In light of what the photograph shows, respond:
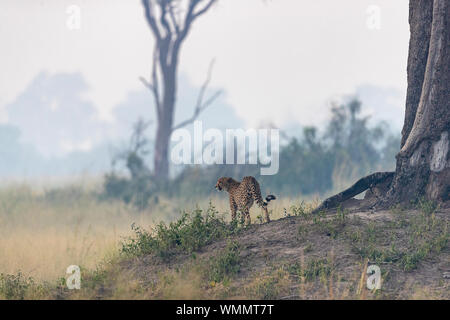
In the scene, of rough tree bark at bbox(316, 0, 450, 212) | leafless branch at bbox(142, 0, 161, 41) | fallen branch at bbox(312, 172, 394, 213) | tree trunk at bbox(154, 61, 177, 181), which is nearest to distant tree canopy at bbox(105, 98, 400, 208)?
tree trunk at bbox(154, 61, 177, 181)

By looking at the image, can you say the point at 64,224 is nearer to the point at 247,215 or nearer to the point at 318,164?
the point at 247,215

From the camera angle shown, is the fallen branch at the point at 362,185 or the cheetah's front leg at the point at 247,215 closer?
the cheetah's front leg at the point at 247,215

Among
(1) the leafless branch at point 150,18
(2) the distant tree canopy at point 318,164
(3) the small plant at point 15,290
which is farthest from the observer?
(1) the leafless branch at point 150,18

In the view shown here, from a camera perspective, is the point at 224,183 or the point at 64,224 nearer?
the point at 224,183

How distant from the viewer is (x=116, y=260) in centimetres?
1011

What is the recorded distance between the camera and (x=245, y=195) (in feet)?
33.5

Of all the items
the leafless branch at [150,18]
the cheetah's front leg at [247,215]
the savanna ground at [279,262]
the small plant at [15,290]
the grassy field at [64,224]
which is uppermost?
the leafless branch at [150,18]

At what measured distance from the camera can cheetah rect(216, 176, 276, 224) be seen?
10.1m

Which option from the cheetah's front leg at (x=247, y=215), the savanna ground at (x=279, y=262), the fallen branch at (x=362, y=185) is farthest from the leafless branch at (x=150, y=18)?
the cheetah's front leg at (x=247, y=215)

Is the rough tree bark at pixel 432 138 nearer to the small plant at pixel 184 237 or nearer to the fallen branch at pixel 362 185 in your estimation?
the fallen branch at pixel 362 185

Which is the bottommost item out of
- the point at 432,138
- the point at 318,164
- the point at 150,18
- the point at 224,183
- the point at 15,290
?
the point at 15,290

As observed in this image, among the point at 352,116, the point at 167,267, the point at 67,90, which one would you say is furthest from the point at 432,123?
the point at 67,90

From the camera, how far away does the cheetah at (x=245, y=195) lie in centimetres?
1013

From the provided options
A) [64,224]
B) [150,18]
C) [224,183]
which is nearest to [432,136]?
[224,183]
